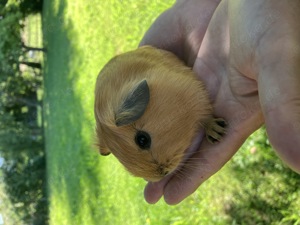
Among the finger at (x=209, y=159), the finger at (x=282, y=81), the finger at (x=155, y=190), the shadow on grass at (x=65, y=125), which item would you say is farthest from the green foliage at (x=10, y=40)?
the finger at (x=282, y=81)

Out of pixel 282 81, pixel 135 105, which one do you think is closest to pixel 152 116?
pixel 135 105

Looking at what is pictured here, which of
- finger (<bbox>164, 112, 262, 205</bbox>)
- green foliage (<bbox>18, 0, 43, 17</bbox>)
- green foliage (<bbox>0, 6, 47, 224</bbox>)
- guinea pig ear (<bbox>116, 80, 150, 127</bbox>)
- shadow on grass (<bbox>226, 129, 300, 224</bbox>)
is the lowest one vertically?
green foliage (<bbox>0, 6, 47, 224</bbox>)

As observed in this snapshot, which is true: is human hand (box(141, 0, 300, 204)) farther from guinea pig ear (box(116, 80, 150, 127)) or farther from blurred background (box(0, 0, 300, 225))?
blurred background (box(0, 0, 300, 225))

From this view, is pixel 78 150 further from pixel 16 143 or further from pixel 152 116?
pixel 152 116

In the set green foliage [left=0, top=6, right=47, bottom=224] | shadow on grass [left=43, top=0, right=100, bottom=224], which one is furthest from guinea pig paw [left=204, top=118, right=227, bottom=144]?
green foliage [left=0, top=6, right=47, bottom=224]

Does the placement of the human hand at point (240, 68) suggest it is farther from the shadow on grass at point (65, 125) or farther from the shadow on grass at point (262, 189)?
the shadow on grass at point (65, 125)

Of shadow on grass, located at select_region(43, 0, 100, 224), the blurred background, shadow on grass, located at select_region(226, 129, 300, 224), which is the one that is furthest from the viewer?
shadow on grass, located at select_region(43, 0, 100, 224)
